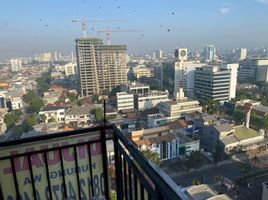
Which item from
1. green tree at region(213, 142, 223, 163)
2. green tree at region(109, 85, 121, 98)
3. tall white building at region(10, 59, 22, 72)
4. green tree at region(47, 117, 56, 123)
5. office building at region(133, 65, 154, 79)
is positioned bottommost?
green tree at region(213, 142, 223, 163)

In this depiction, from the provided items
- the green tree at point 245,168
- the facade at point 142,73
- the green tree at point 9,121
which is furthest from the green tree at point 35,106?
the facade at point 142,73

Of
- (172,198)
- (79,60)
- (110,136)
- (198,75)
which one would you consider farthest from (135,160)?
(79,60)

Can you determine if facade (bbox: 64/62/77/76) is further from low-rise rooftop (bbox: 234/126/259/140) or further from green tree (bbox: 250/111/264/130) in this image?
low-rise rooftop (bbox: 234/126/259/140)

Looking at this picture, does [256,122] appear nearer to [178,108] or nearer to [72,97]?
[178,108]

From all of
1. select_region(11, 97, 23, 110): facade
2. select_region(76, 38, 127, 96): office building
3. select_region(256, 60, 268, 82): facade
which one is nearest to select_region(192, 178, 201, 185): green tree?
select_region(11, 97, 23, 110): facade

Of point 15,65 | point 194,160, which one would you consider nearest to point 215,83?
point 194,160

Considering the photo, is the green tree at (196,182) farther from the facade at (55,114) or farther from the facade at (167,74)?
the facade at (167,74)
